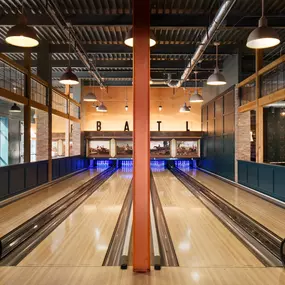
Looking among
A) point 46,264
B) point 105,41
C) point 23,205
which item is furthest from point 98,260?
point 105,41

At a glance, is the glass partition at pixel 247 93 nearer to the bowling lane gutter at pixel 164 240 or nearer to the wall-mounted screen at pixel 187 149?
the bowling lane gutter at pixel 164 240

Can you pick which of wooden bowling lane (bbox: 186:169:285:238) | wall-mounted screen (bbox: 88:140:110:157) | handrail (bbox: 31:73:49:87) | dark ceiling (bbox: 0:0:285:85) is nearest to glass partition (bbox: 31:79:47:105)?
handrail (bbox: 31:73:49:87)

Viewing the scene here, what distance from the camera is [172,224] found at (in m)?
5.44

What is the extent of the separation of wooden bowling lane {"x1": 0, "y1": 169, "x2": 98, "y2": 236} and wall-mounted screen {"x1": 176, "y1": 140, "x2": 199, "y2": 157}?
8611 mm

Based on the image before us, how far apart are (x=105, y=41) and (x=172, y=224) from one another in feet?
22.3

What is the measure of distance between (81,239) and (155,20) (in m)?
5.71

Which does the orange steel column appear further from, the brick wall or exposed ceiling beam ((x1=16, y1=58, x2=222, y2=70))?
exposed ceiling beam ((x1=16, y1=58, x2=222, y2=70))

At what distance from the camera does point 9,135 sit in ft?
44.5

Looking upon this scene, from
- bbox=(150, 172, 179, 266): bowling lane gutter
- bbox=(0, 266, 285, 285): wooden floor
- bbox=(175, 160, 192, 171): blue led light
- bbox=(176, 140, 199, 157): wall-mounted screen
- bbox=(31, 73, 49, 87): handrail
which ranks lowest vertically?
bbox=(150, 172, 179, 266): bowling lane gutter

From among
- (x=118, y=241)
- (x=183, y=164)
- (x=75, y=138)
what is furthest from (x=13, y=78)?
(x=183, y=164)

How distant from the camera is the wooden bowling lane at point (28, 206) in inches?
213

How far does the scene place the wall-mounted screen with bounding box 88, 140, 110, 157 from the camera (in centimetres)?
1685

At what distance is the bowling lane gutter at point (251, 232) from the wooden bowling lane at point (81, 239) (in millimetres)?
2174

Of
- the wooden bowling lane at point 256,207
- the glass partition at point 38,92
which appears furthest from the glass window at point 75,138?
the wooden bowling lane at point 256,207
